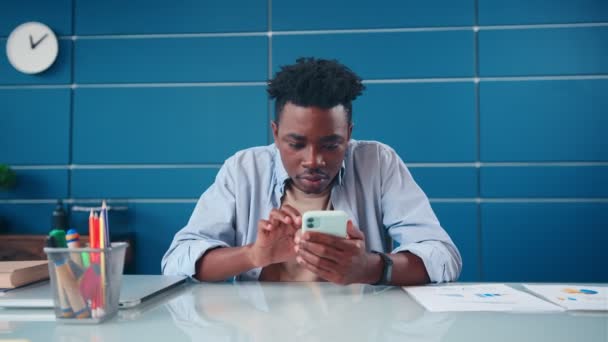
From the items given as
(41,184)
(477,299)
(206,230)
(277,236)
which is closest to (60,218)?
(41,184)

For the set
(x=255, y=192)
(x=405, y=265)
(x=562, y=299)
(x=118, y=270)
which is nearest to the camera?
(x=118, y=270)

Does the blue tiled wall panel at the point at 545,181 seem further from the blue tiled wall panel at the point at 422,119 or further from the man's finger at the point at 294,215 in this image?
the man's finger at the point at 294,215

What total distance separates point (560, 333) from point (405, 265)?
47 centimetres

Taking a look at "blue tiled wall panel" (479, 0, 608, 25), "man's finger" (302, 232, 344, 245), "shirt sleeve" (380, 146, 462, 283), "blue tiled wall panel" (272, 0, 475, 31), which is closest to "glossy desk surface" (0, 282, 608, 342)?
"man's finger" (302, 232, 344, 245)

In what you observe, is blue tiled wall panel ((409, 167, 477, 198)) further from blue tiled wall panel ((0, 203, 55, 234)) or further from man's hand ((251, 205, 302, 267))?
blue tiled wall panel ((0, 203, 55, 234))

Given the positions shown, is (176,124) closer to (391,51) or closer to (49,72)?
(49,72)

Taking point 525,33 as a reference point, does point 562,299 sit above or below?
below

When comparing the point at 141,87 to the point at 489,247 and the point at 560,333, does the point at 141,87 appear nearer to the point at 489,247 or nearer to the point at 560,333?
the point at 489,247

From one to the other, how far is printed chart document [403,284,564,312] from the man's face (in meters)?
0.45

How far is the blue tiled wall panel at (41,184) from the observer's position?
295cm

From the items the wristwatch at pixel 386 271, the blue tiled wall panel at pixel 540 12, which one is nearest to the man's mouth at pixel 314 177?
the wristwatch at pixel 386 271

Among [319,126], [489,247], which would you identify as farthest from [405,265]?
[489,247]

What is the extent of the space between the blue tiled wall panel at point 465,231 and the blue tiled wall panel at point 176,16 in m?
1.52

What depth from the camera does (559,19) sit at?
2764 millimetres
